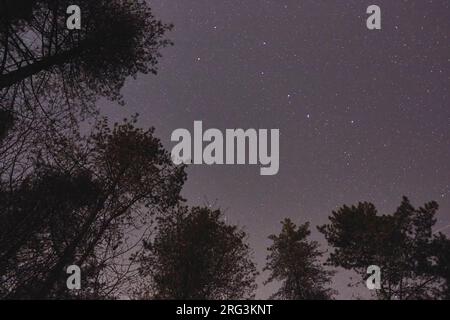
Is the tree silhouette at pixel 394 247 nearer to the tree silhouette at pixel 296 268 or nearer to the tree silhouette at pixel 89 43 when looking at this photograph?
the tree silhouette at pixel 296 268

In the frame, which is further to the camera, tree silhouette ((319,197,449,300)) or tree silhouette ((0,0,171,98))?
tree silhouette ((319,197,449,300))

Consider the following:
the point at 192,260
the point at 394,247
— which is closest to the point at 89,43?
the point at 192,260

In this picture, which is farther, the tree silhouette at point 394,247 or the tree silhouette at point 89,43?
the tree silhouette at point 394,247

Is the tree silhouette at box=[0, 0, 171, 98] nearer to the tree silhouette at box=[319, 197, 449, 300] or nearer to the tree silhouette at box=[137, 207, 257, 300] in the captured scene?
the tree silhouette at box=[137, 207, 257, 300]

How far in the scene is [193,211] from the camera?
1767cm

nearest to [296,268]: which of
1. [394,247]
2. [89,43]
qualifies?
[394,247]

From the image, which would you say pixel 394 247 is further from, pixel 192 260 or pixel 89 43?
pixel 89 43

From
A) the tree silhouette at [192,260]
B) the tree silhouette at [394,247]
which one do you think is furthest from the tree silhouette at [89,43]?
the tree silhouette at [394,247]

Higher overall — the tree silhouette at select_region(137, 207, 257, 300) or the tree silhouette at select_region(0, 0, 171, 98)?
the tree silhouette at select_region(0, 0, 171, 98)

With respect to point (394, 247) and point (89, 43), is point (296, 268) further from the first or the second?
point (89, 43)

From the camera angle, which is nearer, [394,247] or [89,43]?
[89,43]

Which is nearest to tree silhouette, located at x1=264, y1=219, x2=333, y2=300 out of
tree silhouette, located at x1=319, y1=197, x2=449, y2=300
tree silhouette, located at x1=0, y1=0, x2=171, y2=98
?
tree silhouette, located at x1=319, y1=197, x2=449, y2=300
